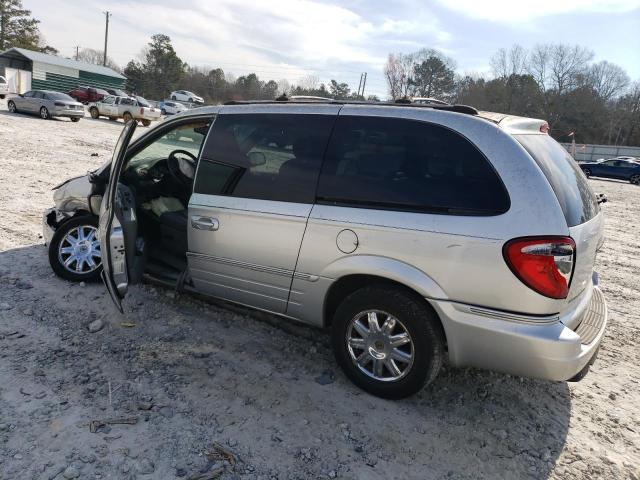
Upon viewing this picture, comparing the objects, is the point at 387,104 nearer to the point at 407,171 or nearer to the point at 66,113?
the point at 407,171

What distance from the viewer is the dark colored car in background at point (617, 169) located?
2880cm

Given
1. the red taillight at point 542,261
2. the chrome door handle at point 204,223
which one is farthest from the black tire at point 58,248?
the red taillight at point 542,261

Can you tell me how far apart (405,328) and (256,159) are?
169cm

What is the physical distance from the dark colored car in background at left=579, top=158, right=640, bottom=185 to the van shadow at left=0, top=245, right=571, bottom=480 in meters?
29.9

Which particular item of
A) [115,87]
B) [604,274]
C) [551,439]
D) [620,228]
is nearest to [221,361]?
[551,439]

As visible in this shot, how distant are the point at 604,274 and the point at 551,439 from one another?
4800 mm

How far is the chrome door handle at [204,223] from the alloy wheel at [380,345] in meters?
1.33

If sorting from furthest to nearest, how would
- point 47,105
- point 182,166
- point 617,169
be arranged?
1. point 617,169
2. point 47,105
3. point 182,166

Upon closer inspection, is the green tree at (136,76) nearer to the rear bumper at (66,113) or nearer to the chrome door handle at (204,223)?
the rear bumper at (66,113)

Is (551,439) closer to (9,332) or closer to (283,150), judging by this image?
(283,150)

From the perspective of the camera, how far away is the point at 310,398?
10.7ft

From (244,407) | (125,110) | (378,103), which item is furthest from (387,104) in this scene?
(125,110)

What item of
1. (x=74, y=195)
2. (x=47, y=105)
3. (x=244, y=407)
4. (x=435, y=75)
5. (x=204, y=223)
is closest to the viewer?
(x=244, y=407)

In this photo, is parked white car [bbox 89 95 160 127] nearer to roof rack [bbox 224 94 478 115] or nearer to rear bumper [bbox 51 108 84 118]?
rear bumper [bbox 51 108 84 118]
